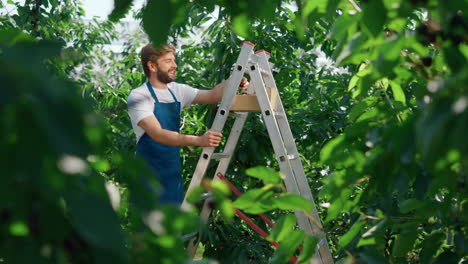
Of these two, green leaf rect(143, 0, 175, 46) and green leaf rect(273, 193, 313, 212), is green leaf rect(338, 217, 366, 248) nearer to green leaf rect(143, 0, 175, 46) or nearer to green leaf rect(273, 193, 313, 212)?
green leaf rect(273, 193, 313, 212)

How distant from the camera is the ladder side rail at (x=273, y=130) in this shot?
3377 millimetres

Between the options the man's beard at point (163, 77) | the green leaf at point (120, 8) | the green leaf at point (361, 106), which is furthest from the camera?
the man's beard at point (163, 77)

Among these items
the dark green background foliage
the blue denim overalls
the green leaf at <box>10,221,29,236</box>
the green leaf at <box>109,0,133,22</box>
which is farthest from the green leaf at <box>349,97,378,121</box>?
the blue denim overalls

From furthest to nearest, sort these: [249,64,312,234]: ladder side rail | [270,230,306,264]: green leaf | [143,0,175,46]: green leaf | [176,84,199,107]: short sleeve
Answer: [176,84,199,107]: short sleeve → [249,64,312,234]: ladder side rail → [270,230,306,264]: green leaf → [143,0,175,46]: green leaf

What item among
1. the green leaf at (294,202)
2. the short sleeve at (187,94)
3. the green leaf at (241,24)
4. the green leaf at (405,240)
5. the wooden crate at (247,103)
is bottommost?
the short sleeve at (187,94)

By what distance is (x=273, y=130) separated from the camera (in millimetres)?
3480

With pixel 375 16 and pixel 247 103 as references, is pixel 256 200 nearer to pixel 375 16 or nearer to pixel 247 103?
pixel 375 16

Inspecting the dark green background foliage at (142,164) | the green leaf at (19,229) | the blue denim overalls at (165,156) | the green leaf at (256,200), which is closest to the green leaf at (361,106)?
the dark green background foliage at (142,164)

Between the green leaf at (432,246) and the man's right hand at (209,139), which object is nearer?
the green leaf at (432,246)

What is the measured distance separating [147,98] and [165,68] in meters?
0.24

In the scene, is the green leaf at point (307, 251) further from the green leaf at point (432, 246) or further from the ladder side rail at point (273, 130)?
the ladder side rail at point (273, 130)

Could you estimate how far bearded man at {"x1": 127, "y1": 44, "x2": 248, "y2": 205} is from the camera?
3.38 m

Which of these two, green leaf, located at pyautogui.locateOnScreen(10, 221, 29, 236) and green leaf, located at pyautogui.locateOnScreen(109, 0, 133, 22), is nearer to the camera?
green leaf, located at pyautogui.locateOnScreen(10, 221, 29, 236)

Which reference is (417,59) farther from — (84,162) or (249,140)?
(249,140)
